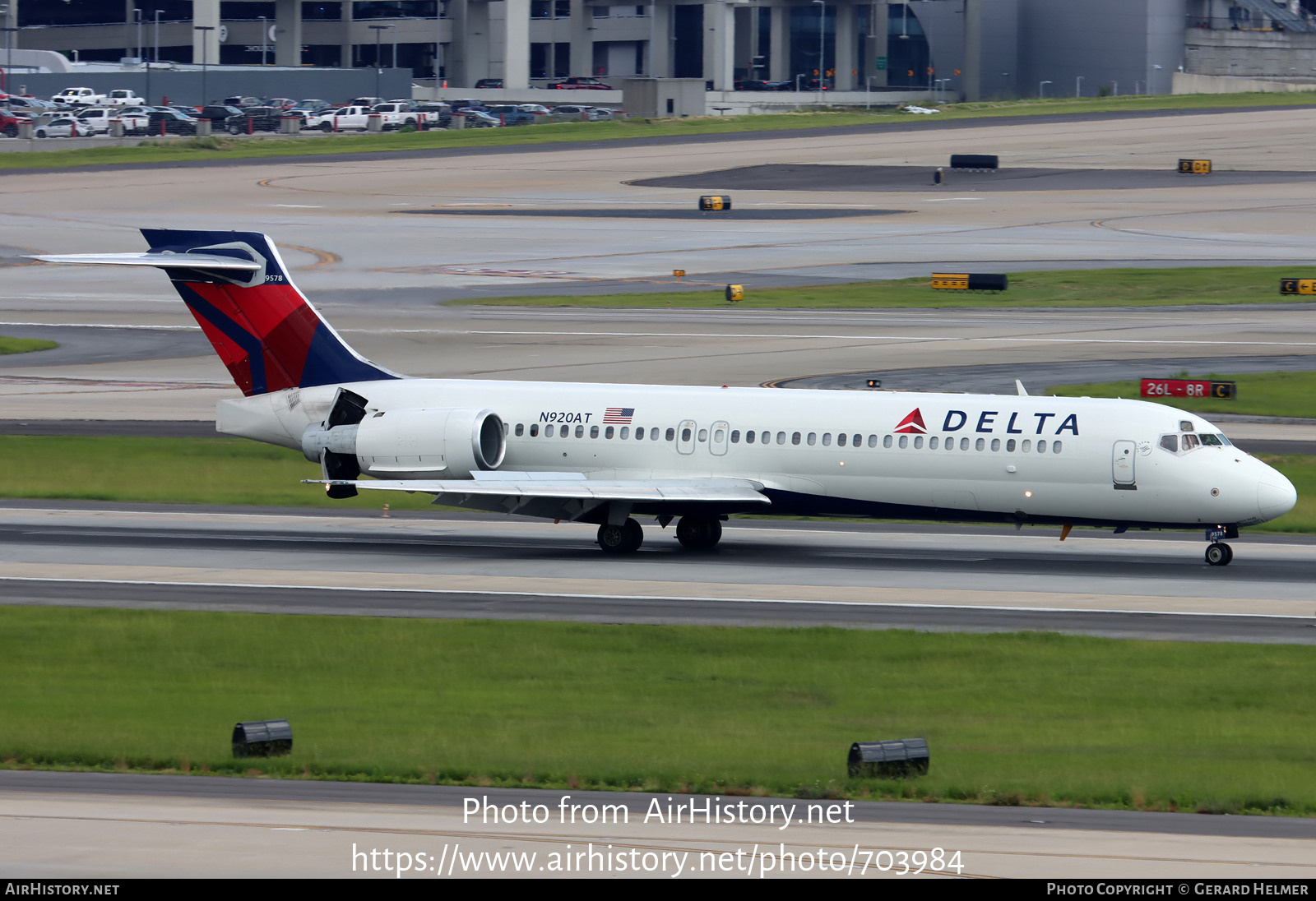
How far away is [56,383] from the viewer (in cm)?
6303

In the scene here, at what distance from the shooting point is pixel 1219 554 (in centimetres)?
3725

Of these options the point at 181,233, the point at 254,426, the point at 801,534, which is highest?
the point at 181,233

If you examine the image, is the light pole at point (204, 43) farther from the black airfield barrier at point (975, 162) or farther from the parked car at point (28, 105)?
the black airfield barrier at point (975, 162)

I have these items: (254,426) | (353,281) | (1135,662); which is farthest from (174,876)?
(353,281)

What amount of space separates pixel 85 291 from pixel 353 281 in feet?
43.8

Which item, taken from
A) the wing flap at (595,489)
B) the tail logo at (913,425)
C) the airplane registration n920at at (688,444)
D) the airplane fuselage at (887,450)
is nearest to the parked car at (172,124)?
the airplane registration n920at at (688,444)

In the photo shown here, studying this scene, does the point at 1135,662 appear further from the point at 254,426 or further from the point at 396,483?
the point at 254,426

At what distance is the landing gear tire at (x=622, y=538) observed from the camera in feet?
128

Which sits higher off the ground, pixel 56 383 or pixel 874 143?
pixel 874 143

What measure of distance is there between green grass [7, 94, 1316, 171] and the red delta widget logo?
103265mm

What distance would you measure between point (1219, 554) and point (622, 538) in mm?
12436

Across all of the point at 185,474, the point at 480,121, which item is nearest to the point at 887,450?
the point at 185,474

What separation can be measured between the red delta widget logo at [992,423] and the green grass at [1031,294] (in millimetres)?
42453

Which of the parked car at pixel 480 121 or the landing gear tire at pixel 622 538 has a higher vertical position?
the parked car at pixel 480 121
